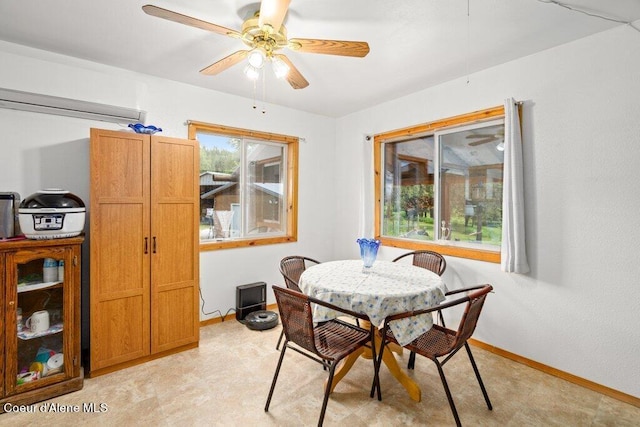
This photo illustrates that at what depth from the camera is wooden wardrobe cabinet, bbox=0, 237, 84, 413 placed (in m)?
2.03

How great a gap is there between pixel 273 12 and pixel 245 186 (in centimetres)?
239

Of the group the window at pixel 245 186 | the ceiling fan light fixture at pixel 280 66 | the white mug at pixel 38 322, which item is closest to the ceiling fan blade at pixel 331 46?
the ceiling fan light fixture at pixel 280 66

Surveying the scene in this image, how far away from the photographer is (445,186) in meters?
3.33

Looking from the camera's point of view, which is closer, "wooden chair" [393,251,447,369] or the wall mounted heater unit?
the wall mounted heater unit

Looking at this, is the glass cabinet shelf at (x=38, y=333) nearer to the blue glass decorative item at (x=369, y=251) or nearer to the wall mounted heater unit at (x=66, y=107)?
the wall mounted heater unit at (x=66, y=107)

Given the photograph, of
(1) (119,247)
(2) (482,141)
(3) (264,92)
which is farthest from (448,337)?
(3) (264,92)

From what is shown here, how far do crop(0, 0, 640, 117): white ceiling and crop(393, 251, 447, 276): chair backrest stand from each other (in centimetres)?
174

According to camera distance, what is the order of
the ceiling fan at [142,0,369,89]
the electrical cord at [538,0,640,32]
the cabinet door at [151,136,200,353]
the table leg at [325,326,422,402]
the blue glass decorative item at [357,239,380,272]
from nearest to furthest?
the ceiling fan at [142,0,369,89] < the electrical cord at [538,0,640,32] < the table leg at [325,326,422,402] < the blue glass decorative item at [357,239,380,272] < the cabinet door at [151,136,200,353]

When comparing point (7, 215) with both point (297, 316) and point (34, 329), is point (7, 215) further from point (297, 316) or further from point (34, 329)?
point (297, 316)

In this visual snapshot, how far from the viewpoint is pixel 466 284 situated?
9.87 ft

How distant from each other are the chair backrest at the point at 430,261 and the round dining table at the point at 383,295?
21.8 inches

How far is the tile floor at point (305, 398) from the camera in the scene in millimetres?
1943

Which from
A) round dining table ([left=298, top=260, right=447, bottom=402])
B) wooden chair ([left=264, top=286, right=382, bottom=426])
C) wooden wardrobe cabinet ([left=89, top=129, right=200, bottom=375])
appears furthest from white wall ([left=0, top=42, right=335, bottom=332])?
wooden chair ([left=264, top=286, right=382, bottom=426])

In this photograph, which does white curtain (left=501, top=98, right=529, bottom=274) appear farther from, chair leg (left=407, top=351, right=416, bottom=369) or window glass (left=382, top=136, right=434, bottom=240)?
chair leg (left=407, top=351, right=416, bottom=369)
